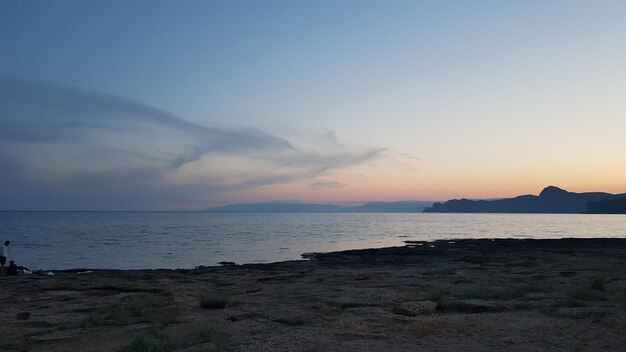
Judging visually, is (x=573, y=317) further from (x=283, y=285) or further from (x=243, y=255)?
(x=243, y=255)

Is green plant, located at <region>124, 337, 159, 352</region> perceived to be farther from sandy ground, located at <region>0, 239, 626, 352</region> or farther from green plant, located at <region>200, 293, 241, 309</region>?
green plant, located at <region>200, 293, 241, 309</region>

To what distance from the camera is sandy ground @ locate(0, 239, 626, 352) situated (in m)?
11.1

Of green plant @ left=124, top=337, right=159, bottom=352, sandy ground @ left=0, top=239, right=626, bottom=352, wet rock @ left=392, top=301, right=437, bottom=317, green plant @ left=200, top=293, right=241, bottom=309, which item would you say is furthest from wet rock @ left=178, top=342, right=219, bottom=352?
wet rock @ left=392, top=301, right=437, bottom=317

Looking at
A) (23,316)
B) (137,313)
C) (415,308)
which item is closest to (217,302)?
(137,313)

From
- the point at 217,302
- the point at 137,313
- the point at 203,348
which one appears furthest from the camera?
the point at 217,302

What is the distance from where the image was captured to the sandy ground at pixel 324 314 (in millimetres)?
11148

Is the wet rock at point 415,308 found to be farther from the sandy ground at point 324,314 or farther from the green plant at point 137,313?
the green plant at point 137,313

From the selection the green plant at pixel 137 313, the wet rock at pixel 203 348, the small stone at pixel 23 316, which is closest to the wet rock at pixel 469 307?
the wet rock at pixel 203 348

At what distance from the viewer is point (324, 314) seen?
573 inches

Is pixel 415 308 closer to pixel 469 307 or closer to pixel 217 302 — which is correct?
pixel 469 307

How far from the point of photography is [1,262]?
28922mm

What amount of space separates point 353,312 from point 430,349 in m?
4.69

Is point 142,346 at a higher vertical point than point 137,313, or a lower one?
higher

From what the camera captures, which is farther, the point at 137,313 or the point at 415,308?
the point at 415,308
